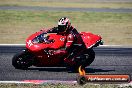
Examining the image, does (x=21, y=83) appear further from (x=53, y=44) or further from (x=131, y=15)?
(x=131, y=15)

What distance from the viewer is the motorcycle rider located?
1277 centimetres

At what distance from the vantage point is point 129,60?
1501 centimetres

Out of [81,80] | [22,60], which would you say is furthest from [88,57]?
[81,80]

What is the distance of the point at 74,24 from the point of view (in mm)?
27203

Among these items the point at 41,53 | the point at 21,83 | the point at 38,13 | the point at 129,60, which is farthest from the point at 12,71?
the point at 38,13

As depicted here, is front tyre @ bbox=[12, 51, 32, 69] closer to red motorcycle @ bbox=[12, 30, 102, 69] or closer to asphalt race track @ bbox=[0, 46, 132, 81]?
red motorcycle @ bbox=[12, 30, 102, 69]

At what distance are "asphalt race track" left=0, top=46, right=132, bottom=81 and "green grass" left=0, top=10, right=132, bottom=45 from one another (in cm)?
375

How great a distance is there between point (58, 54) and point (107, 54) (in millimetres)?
4013

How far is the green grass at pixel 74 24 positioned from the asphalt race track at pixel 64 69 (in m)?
3.75

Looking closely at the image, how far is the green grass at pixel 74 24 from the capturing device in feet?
71.2

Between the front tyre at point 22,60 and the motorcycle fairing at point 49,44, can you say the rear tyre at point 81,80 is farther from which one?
the front tyre at point 22,60

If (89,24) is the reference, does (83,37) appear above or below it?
above

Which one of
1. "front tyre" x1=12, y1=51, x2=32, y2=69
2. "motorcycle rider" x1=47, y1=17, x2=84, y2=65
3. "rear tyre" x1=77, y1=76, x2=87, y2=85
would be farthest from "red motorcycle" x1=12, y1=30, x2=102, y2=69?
"rear tyre" x1=77, y1=76, x2=87, y2=85

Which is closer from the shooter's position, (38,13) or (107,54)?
(107,54)
